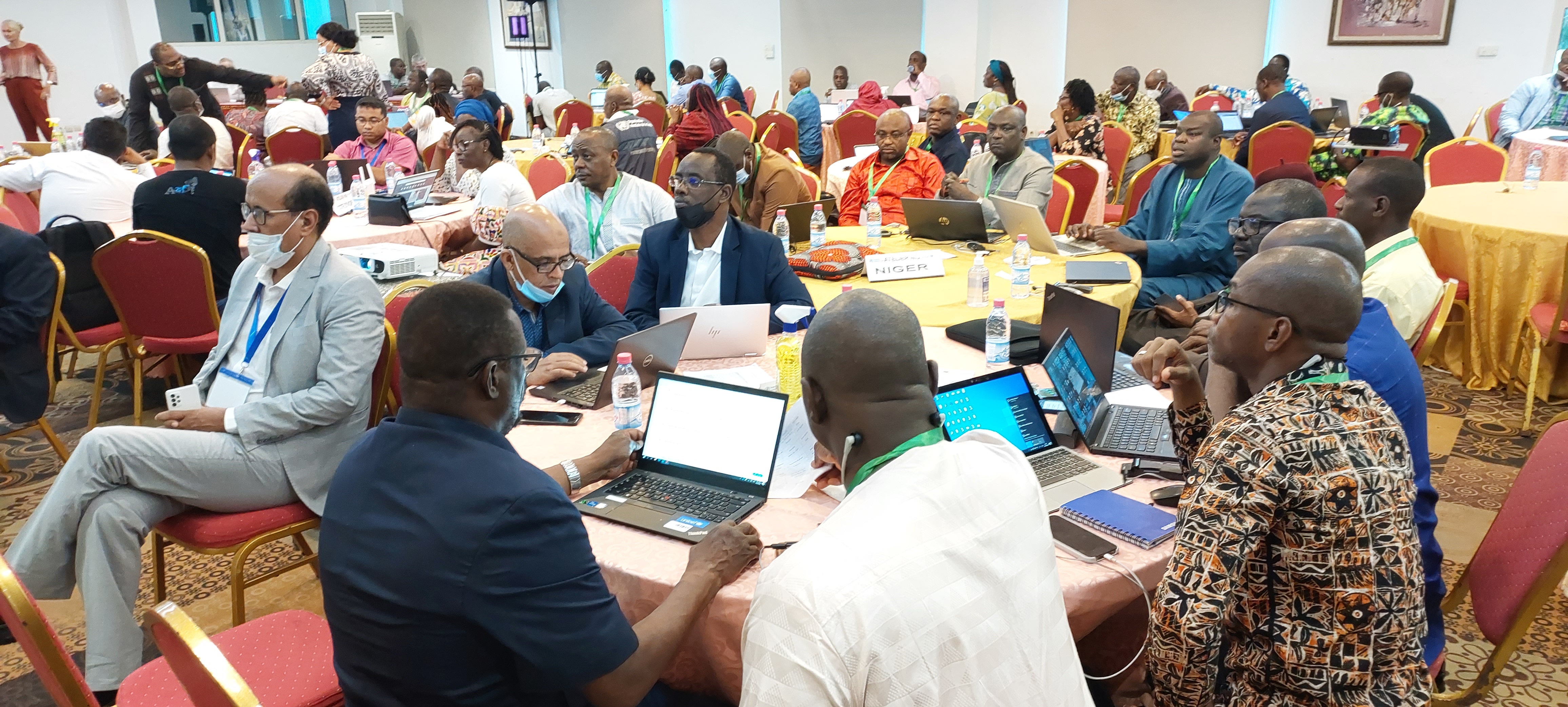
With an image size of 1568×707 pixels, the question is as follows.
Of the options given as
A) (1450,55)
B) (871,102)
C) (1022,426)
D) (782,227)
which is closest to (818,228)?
(782,227)

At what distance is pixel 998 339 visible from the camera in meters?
2.82

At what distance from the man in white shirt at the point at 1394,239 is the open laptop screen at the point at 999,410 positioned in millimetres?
1276

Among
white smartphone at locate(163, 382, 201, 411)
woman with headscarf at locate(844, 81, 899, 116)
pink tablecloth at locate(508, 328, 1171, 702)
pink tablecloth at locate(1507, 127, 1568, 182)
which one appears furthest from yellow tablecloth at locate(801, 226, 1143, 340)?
woman with headscarf at locate(844, 81, 899, 116)

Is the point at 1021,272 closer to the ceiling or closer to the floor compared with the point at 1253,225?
closer to the floor

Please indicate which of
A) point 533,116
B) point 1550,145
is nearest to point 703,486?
point 1550,145

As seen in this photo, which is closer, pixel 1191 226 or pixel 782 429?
pixel 782 429

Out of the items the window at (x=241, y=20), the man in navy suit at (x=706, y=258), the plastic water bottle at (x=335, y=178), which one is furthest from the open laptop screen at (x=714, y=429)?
the window at (x=241, y=20)

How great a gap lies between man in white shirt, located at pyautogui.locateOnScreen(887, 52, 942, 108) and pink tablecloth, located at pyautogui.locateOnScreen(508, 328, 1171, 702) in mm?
11474

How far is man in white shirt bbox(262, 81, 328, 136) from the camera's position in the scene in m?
8.49

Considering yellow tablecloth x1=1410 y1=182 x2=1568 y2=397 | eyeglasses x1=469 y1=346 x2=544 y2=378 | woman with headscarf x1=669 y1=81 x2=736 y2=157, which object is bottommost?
yellow tablecloth x1=1410 y1=182 x2=1568 y2=397

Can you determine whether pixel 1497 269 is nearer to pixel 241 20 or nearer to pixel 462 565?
pixel 462 565

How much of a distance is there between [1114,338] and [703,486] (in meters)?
1.13

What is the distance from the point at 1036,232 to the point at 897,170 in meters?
1.53

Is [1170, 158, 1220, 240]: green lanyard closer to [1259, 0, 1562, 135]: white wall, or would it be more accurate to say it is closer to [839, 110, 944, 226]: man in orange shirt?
[839, 110, 944, 226]: man in orange shirt
